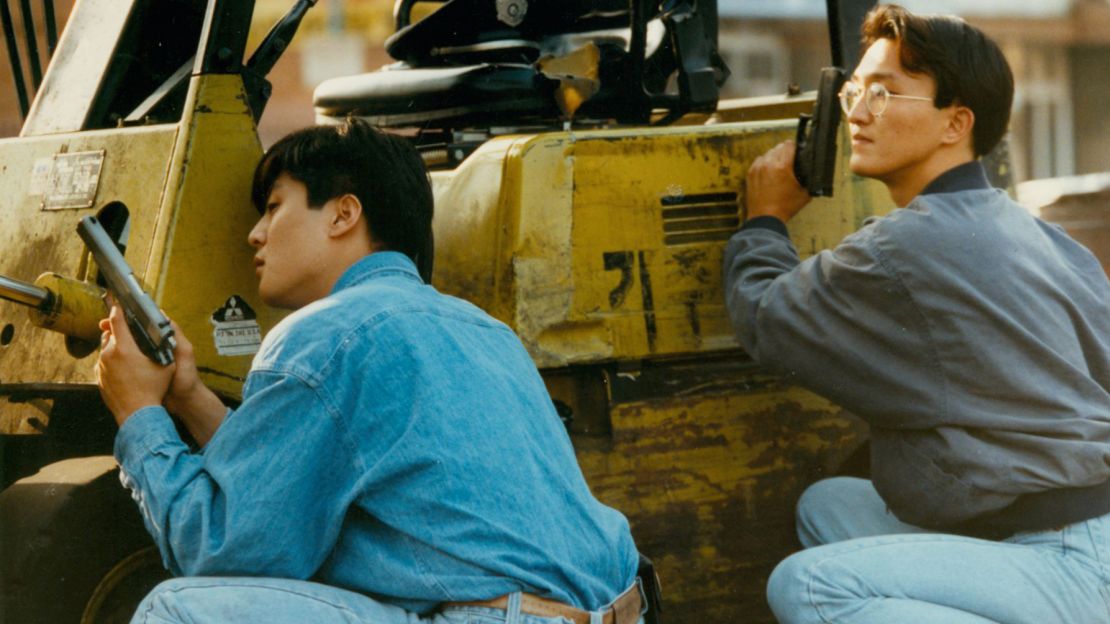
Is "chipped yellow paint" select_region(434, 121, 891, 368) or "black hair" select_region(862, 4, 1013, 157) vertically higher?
"black hair" select_region(862, 4, 1013, 157)

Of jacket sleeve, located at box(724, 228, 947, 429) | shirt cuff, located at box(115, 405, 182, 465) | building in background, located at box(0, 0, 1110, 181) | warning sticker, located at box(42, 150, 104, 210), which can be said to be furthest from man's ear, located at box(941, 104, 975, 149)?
building in background, located at box(0, 0, 1110, 181)

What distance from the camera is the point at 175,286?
2.97 metres

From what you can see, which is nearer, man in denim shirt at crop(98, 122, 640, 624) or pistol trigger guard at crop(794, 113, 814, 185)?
man in denim shirt at crop(98, 122, 640, 624)

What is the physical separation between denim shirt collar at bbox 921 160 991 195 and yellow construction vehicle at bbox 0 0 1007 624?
596 millimetres

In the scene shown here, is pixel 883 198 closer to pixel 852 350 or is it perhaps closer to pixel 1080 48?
pixel 852 350

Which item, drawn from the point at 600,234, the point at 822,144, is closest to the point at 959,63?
the point at 822,144

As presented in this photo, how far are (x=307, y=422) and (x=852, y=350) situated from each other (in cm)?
132

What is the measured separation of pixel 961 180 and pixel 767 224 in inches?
20.1

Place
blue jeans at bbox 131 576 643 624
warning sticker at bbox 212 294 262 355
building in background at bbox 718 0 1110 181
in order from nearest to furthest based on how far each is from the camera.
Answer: blue jeans at bbox 131 576 643 624 < warning sticker at bbox 212 294 262 355 < building in background at bbox 718 0 1110 181

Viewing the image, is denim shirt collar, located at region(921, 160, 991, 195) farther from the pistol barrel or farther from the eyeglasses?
the pistol barrel

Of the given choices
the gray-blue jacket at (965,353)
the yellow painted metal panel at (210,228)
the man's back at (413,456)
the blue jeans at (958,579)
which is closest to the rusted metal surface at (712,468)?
the gray-blue jacket at (965,353)

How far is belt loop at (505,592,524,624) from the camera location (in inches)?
86.3

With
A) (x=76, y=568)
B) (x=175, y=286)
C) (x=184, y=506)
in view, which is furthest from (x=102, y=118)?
(x=184, y=506)

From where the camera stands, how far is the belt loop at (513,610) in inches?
86.3
